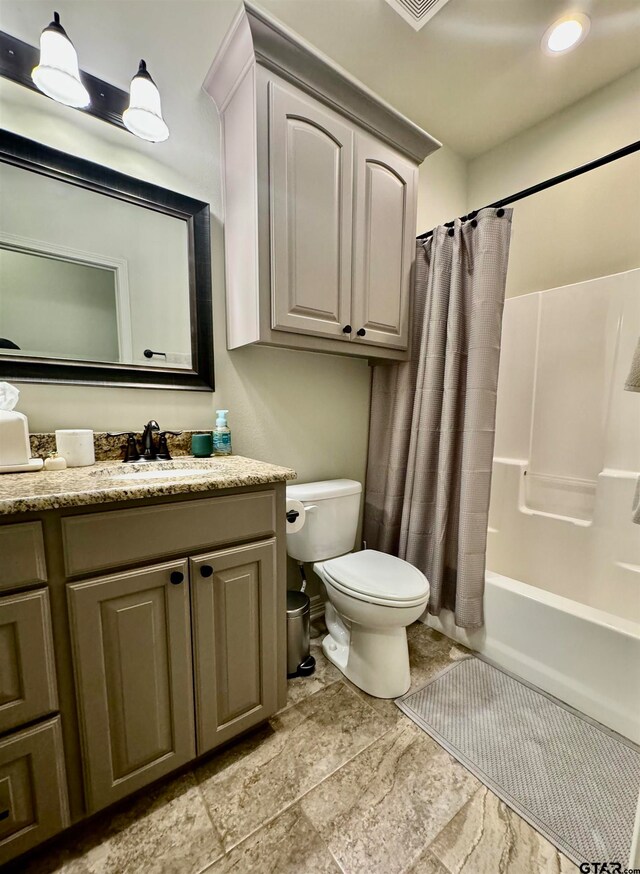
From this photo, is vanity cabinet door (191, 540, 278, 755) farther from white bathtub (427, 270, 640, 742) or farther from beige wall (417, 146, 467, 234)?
beige wall (417, 146, 467, 234)

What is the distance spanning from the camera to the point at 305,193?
1.28 m

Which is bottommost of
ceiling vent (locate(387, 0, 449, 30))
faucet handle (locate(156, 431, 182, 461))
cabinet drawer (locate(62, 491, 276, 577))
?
cabinet drawer (locate(62, 491, 276, 577))

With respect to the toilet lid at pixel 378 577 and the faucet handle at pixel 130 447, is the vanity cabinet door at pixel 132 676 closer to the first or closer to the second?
the faucet handle at pixel 130 447

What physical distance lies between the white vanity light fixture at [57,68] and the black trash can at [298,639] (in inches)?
74.0

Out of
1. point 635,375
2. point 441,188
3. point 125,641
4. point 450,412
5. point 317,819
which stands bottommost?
point 317,819

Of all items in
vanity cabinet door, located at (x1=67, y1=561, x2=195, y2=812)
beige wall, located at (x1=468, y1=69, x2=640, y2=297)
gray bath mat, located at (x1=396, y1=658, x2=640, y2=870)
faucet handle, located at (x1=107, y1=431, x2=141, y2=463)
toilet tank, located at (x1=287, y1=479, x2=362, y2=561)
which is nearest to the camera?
vanity cabinet door, located at (x1=67, y1=561, x2=195, y2=812)

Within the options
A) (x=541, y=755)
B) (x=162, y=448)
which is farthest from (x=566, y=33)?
(x=541, y=755)

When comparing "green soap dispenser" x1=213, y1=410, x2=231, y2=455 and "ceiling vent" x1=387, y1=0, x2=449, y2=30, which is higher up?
"ceiling vent" x1=387, y1=0, x2=449, y2=30

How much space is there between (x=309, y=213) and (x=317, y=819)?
189 cm

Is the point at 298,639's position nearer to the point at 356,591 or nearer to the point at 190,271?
the point at 356,591

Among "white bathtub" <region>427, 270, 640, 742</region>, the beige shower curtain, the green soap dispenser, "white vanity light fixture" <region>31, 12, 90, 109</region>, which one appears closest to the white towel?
the beige shower curtain

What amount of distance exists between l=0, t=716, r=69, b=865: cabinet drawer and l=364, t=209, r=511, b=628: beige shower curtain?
54.9 inches

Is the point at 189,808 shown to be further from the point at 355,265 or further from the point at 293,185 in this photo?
the point at 293,185

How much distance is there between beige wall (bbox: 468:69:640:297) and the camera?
1.64 meters
